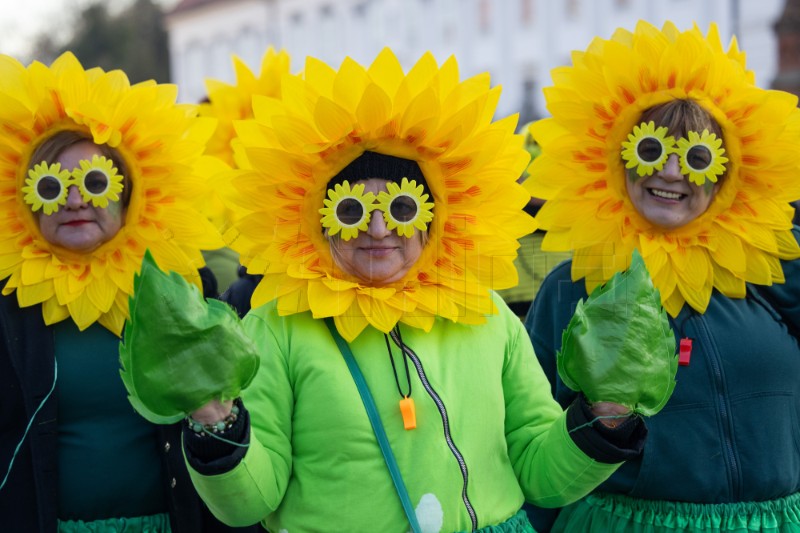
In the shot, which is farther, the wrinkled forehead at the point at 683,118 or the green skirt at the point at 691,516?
the wrinkled forehead at the point at 683,118

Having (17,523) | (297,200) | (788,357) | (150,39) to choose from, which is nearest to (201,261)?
(297,200)

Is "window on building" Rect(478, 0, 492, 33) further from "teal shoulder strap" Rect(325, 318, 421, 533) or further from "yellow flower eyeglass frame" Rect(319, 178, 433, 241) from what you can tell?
"teal shoulder strap" Rect(325, 318, 421, 533)

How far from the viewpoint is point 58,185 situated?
3016 millimetres

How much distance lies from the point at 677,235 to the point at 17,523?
2.14m

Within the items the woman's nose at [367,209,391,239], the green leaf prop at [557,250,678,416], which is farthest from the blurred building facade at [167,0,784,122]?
the green leaf prop at [557,250,678,416]

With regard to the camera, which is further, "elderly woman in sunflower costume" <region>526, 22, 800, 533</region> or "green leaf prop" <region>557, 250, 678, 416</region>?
"elderly woman in sunflower costume" <region>526, 22, 800, 533</region>

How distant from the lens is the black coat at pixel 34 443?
9.38 ft

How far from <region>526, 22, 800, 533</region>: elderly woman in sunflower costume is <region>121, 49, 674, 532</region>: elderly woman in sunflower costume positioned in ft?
1.67

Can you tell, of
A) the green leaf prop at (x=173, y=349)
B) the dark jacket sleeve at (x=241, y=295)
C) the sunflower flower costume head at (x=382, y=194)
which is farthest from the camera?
the dark jacket sleeve at (x=241, y=295)

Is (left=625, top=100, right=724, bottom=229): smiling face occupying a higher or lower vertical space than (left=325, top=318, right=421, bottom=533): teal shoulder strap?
higher

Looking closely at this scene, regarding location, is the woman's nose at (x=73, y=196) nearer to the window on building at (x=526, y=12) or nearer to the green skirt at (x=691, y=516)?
the green skirt at (x=691, y=516)

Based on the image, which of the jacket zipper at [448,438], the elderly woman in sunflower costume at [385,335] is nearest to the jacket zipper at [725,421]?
the elderly woman in sunflower costume at [385,335]

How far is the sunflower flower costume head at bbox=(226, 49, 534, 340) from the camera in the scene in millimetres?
2520

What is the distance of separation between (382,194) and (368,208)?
0.05 metres
